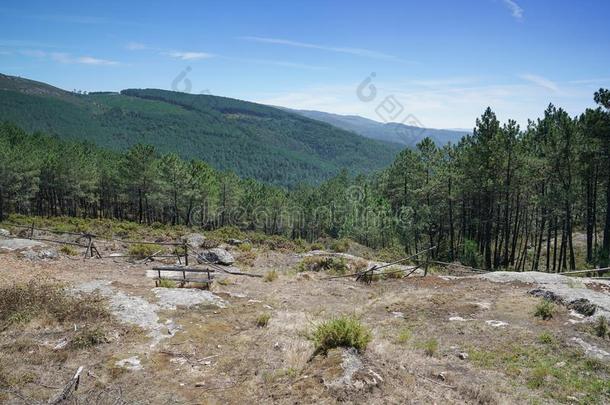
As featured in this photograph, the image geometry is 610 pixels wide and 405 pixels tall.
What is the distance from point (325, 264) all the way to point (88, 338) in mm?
14115

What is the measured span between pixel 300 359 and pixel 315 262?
14.1 meters

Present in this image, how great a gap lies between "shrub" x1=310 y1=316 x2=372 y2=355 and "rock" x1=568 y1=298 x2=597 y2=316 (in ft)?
24.7

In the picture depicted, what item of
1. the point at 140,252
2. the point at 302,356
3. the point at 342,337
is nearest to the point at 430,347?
the point at 342,337

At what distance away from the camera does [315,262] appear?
22.3 m

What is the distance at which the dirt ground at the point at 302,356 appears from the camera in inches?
285

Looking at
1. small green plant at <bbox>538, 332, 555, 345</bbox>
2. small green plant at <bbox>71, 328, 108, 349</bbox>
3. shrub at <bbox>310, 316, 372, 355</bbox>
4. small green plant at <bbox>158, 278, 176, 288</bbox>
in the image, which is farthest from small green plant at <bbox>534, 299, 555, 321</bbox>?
small green plant at <bbox>71, 328, 108, 349</bbox>

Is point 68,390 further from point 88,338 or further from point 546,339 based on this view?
point 546,339

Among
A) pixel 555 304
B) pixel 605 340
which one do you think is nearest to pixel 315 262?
pixel 555 304

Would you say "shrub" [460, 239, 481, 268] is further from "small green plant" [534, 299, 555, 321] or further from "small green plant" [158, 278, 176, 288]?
"small green plant" [158, 278, 176, 288]

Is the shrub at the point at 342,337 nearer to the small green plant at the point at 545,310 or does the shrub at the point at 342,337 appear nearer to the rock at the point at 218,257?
the small green plant at the point at 545,310

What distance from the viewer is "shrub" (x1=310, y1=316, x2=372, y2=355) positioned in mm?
8289

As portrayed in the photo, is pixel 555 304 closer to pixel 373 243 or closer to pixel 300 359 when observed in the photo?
pixel 300 359

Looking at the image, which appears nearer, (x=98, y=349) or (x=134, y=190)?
(x=98, y=349)

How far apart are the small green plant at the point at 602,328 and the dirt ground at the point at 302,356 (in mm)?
241
